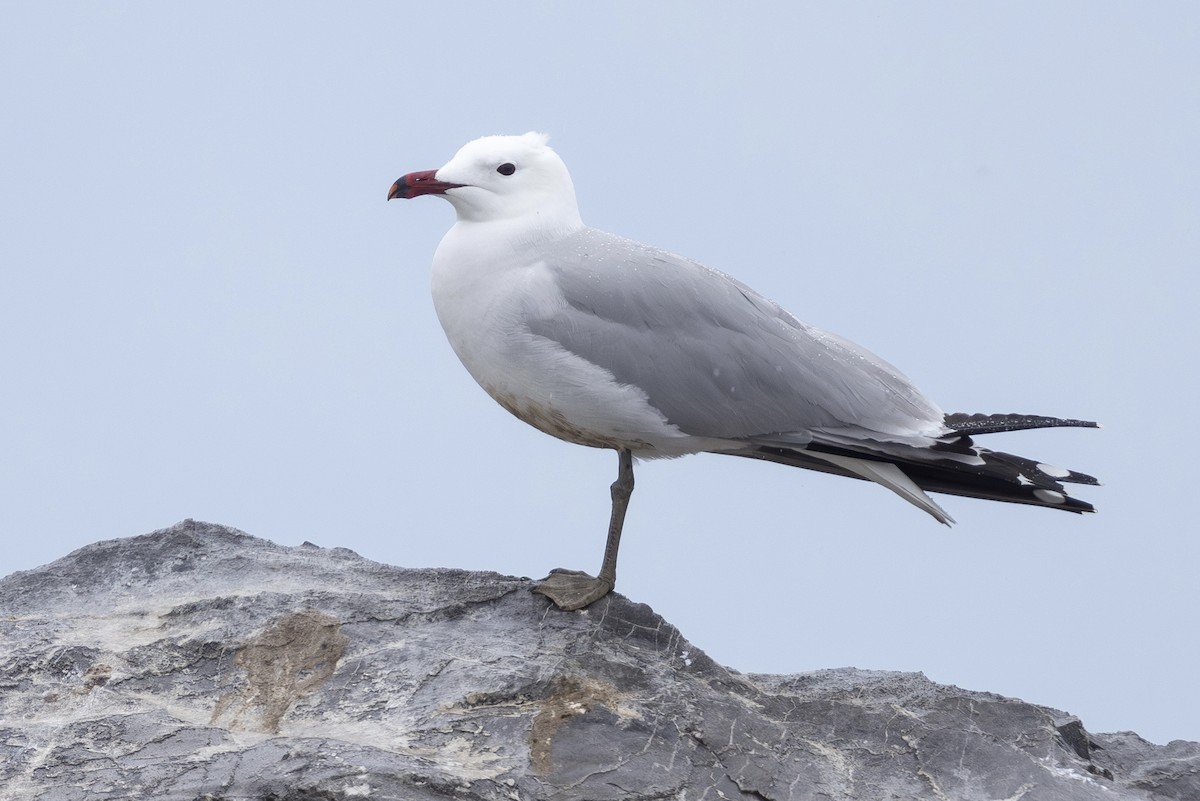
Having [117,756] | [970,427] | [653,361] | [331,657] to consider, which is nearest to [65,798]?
[117,756]

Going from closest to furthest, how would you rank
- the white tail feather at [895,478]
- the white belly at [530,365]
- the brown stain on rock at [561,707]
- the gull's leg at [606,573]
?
the brown stain on rock at [561,707] < the white belly at [530,365] < the white tail feather at [895,478] < the gull's leg at [606,573]

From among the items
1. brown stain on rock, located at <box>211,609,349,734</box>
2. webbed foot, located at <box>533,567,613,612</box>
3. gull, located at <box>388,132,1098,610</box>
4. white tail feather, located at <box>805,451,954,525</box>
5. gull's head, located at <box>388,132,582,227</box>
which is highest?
gull's head, located at <box>388,132,582,227</box>

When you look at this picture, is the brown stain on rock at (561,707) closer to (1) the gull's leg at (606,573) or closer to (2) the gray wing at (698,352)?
(1) the gull's leg at (606,573)

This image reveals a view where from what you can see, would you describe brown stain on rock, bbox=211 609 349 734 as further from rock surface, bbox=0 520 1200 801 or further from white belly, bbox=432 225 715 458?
white belly, bbox=432 225 715 458

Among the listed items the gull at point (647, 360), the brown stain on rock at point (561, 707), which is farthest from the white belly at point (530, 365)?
the brown stain on rock at point (561, 707)

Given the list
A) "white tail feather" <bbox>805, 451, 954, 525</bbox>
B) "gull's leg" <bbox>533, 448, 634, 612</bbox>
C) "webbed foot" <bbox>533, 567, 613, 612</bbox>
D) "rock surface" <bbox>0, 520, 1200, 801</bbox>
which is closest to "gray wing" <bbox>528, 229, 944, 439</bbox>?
"white tail feather" <bbox>805, 451, 954, 525</bbox>

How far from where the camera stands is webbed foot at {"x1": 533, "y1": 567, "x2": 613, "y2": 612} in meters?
5.72

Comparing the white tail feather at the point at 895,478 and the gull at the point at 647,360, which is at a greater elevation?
the gull at the point at 647,360

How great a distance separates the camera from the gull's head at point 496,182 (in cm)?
573

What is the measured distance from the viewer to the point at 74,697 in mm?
5082

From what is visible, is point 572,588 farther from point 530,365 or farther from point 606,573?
point 530,365

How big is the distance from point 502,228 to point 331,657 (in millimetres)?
1689

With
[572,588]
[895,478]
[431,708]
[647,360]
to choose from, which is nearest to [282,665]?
[431,708]

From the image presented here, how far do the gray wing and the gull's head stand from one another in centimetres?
20
